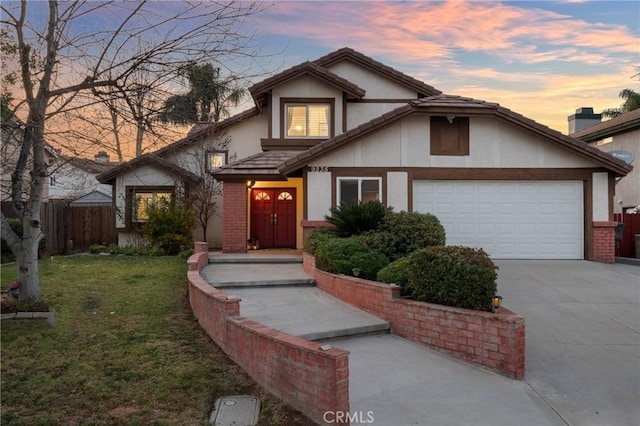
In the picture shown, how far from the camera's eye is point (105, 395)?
4.81 meters

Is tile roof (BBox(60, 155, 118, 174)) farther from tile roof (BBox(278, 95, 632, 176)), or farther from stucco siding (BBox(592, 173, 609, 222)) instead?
stucco siding (BBox(592, 173, 609, 222))

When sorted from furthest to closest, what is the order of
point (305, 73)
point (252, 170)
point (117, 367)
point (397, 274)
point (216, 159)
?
point (216, 159)
point (305, 73)
point (252, 170)
point (397, 274)
point (117, 367)

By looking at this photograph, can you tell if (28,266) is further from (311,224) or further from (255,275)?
(311,224)

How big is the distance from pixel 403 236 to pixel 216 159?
10604 mm

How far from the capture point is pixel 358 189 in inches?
521

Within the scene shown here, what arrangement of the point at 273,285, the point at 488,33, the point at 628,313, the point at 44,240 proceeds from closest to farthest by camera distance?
the point at 628,313, the point at 273,285, the point at 488,33, the point at 44,240

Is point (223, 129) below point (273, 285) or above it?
above

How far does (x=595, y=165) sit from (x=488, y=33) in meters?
4.84

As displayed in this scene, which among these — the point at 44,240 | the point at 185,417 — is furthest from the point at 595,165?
the point at 44,240

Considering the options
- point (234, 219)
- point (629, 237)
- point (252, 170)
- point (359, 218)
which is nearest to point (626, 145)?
point (629, 237)

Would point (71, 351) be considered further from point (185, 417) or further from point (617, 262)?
point (617, 262)

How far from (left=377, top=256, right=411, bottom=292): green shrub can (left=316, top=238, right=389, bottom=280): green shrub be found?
681 mm

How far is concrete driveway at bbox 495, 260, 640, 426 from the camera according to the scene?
482 cm

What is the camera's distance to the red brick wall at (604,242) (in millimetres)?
12719
